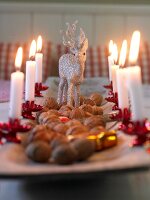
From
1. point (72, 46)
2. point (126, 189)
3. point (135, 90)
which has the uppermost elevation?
point (72, 46)

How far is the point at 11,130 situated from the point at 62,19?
6.88 ft

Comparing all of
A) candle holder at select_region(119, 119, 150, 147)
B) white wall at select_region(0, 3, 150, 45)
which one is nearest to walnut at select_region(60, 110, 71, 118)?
candle holder at select_region(119, 119, 150, 147)

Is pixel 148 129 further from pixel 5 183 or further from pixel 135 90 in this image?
pixel 5 183

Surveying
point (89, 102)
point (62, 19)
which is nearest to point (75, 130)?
point (89, 102)

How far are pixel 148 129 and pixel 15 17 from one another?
85.8 inches

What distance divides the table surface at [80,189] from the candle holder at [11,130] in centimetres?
8

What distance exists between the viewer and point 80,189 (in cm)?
65

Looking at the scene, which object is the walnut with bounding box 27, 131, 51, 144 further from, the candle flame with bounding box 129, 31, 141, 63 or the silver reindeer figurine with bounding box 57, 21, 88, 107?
the silver reindeer figurine with bounding box 57, 21, 88, 107

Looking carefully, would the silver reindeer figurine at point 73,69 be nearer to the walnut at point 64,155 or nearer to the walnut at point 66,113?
the walnut at point 66,113

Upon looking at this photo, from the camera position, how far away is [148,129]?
0.74 m

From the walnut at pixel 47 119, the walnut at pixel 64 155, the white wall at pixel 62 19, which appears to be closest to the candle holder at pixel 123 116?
the walnut at pixel 47 119

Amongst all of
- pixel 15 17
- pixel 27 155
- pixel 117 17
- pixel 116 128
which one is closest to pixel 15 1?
pixel 15 17

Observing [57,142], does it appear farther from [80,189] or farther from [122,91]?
[122,91]

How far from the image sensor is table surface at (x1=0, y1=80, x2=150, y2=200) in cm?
64
